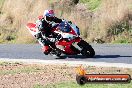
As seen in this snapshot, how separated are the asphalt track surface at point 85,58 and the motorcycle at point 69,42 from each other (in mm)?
216

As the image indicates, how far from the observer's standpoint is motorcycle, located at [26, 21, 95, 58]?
17859 mm

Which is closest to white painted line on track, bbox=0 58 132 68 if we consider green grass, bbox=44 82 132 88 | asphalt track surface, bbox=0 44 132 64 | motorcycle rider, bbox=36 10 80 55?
asphalt track surface, bbox=0 44 132 64

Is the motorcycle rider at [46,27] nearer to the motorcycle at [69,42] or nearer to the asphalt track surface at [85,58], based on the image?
the motorcycle at [69,42]

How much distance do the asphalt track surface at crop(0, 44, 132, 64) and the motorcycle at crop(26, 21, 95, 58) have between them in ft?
0.71

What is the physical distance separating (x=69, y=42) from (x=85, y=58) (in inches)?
35.0

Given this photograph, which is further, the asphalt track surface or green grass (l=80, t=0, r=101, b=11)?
green grass (l=80, t=0, r=101, b=11)

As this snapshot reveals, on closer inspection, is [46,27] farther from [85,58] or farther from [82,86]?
[82,86]

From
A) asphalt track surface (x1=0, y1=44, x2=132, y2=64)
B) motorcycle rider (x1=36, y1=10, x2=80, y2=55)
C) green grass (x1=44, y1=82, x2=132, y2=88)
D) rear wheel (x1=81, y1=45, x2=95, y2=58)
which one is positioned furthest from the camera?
motorcycle rider (x1=36, y1=10, x2=80, y2=55)

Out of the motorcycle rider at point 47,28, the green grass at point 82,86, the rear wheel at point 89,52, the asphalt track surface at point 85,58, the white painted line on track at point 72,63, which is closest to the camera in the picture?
the green grass at point 82,86

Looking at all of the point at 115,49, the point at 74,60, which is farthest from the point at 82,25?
the point at 74,60

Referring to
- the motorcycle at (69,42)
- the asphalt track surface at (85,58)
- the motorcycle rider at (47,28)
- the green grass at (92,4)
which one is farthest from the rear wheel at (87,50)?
the green grass at (92,4)

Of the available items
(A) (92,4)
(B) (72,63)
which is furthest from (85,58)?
(A) (92,4)

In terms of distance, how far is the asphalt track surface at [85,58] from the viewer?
56.6 feet

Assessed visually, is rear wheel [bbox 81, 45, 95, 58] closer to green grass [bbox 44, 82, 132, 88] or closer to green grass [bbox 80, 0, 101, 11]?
green grass [bbox 44, 82, 132, 88]
